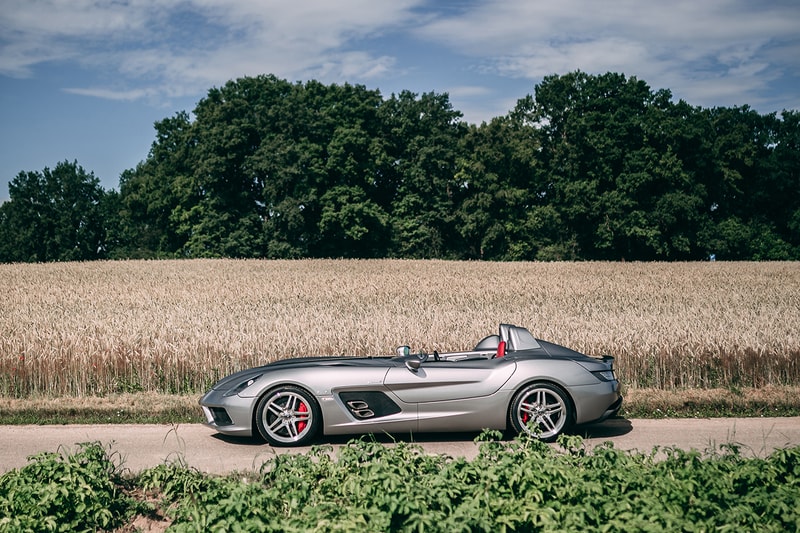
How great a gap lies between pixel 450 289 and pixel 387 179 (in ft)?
124

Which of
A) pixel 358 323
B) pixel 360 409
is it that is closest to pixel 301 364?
pixel 360 409

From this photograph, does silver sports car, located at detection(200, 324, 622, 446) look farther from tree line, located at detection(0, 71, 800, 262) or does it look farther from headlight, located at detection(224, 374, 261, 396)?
tree line, located at detection(0, 71, 800, 262)

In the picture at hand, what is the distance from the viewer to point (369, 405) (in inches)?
313

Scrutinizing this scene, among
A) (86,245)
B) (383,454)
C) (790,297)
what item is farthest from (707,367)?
(86,245)

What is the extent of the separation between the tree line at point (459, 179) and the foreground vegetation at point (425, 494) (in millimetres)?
50466

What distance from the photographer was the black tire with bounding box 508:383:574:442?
26.4ft

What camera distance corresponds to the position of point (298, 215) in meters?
55.7

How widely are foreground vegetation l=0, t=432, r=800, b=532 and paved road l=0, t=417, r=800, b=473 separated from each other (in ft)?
4.23

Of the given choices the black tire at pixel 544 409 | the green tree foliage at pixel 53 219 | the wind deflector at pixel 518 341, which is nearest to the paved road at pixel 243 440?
the black tire at pixel 544 409

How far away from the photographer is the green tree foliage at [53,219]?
74.1 metres

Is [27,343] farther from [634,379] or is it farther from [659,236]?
[659,236]

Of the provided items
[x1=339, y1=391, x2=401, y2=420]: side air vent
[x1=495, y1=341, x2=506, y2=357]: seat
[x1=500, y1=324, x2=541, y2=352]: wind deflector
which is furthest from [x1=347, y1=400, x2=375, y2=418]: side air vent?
[x1=500, y1=324, x2=541, y2=352]: wind deflector

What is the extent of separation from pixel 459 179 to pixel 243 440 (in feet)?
182

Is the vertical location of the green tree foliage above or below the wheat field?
above
